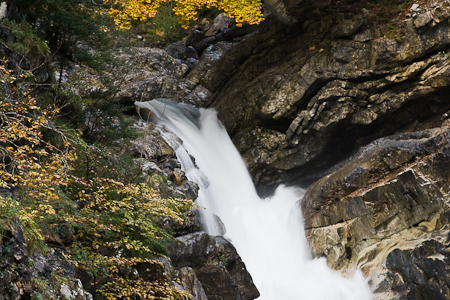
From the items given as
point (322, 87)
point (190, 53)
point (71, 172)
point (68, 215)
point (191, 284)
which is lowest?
point (191, 284)

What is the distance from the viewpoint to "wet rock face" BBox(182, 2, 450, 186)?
44.7ft

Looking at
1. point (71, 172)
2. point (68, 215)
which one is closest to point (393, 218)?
point (71, 172)

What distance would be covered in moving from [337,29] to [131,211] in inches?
476

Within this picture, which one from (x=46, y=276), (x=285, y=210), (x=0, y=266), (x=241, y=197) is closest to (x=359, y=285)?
(x=285, y=210)

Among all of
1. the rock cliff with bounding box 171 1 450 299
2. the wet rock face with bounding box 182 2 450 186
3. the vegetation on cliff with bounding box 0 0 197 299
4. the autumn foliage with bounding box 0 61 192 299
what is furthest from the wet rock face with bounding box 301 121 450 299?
the autumn foliage with bounding box 0 61 192 299

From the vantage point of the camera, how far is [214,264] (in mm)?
9000

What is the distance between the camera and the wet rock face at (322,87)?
44.7ft

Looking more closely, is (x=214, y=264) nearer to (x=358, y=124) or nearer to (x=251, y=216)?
(x=251, y=216)

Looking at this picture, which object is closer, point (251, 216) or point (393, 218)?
point (393, 218)

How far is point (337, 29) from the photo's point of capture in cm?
1483

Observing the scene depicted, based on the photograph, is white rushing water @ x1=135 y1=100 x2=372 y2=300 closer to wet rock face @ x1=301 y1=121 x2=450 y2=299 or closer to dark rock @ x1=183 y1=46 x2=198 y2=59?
wet rock face @ x1=301 y1=121 x2=450 y2=299

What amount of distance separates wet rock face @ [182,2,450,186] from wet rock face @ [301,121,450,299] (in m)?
2.28

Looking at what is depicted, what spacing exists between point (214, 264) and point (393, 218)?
601 cm

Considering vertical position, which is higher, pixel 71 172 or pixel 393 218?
pixel 71 172
